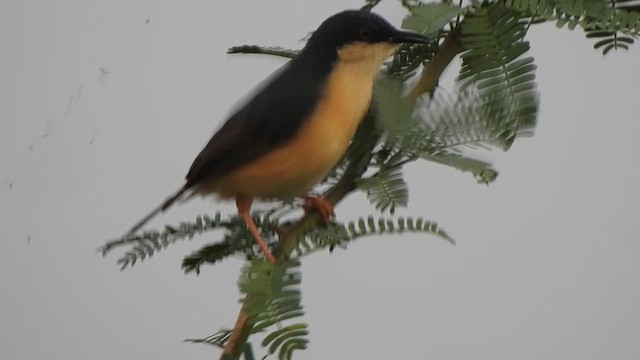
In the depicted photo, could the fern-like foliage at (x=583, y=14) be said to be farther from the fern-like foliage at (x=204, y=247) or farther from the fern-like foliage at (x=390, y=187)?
the fern-like foliage at (x=204, y=247)

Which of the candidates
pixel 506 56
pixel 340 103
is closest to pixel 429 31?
pixel 506 56

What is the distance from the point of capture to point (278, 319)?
0.50 m

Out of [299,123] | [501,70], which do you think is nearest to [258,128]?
[299,123]

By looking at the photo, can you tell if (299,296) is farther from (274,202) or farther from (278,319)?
(274,202)

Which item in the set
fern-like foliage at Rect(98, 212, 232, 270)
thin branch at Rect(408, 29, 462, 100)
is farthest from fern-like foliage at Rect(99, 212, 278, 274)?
thin branch at Rect(408, 29, 462, 100)

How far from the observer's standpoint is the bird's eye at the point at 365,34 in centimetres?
79

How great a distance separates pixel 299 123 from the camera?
0.79 metres

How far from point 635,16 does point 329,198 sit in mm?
278

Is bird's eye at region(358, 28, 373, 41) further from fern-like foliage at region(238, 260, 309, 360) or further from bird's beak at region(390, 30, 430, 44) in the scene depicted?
fern-like foliage at region(238, 260, 309, 360)

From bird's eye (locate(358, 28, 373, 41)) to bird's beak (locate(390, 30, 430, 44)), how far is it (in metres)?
0.03

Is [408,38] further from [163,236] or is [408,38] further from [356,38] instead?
[163,236]

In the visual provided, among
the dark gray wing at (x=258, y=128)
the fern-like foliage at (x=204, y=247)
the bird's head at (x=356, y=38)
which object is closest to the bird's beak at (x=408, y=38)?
the bird's head at (x=356, y=38)

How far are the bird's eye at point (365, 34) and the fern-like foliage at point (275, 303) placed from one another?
341mm

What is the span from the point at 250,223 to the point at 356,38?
25 cm
